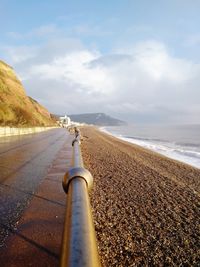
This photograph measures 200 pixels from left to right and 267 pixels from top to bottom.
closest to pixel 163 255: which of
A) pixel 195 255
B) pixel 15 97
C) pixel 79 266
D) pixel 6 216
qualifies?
pixel 195 255

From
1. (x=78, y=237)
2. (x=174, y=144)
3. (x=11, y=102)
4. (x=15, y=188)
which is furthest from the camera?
(x=11, y=102)

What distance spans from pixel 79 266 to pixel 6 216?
3.39 m

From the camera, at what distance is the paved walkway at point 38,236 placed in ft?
10.7

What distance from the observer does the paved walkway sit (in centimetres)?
326

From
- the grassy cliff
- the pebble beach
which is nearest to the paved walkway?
the pebble beach

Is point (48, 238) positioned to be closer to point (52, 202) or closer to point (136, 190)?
point (52, 202)

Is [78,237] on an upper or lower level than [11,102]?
lower

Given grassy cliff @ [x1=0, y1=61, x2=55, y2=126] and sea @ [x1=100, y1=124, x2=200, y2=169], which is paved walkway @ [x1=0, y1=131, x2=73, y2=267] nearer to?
sea @ [x1=100, y1=124, x2=200, y2=169]

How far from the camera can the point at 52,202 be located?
222 inches

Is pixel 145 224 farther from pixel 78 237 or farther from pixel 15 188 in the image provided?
pixel 78 237

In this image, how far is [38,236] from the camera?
392 cm

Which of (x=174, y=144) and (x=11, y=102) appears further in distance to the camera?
(x=11, y=102)

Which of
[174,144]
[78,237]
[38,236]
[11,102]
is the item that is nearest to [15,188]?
[38,236]

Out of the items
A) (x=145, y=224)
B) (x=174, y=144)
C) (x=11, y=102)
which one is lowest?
(x=174, y=144)
